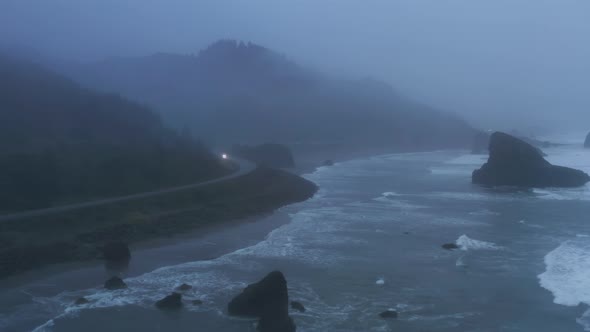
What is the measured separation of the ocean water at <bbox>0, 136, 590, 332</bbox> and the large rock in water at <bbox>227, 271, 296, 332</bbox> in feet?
1.40

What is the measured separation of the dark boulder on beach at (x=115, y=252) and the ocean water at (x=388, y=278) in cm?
277

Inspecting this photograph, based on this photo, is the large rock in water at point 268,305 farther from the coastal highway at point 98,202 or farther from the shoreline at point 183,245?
the coastal highway at point 98,202

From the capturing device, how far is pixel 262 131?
14538 cm

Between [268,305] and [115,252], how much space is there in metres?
12.0

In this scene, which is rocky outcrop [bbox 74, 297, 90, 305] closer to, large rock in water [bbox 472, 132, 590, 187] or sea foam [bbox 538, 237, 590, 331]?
sea foam [bbox 538, 237, 590, 331]

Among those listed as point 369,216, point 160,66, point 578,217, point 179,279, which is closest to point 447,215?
point 369,216

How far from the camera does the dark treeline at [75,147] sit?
138 feet

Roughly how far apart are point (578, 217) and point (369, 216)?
1411cm

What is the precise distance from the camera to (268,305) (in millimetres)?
19625

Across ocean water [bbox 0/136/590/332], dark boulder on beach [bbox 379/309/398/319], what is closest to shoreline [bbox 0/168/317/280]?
ocean water [bbox 0/136/590/332]

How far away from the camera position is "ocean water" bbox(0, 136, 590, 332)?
20031 mm

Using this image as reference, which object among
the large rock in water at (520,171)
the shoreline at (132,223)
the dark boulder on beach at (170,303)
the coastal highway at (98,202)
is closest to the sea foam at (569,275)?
the dark boulder on beach at (170,303)

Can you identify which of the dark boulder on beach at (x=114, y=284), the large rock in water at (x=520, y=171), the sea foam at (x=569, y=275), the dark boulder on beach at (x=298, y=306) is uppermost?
the large rock in water at (x=520, y=171)

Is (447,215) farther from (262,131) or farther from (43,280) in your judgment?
(262,131)
